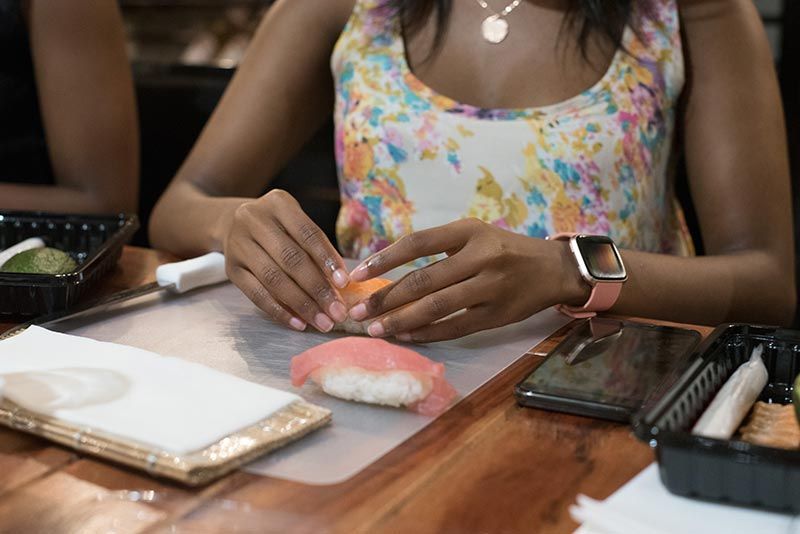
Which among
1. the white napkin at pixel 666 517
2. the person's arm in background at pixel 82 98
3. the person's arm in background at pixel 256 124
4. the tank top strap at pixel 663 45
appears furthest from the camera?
the person's arm in background at pixel 82 98

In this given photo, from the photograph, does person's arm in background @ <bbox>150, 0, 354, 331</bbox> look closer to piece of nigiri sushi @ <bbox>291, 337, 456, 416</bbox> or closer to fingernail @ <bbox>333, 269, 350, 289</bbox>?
fingernail @ <bbox>333, 269, 350, 289</bbox>

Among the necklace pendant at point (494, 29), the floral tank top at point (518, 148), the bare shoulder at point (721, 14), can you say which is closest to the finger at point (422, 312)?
the floral tank top at point (518, 148)

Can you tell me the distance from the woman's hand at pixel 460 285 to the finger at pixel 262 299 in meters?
0.09

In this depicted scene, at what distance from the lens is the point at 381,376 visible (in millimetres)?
927

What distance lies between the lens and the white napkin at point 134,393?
0.82m

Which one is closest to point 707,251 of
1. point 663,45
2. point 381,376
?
point 663,45

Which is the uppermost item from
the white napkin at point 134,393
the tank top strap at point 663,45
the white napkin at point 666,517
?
the tank top strap at point 663,45

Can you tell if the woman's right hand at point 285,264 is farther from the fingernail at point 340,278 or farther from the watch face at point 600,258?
the watch face at point 600,258

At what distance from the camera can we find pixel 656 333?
1097mm

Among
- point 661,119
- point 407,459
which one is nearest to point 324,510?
point 407,459

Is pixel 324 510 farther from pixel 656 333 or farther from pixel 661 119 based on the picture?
pixel 661 119

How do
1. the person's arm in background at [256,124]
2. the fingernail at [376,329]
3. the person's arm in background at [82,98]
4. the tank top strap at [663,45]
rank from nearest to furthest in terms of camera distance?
the fingernail at [376,329] < the person's arm in background at [256,124] < the tank top strap at [663,45] < the person's arm in background at [82,98]

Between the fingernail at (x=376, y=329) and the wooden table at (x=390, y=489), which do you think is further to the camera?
the fingernail at (x=376, y=329)

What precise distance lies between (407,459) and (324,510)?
108 mm
